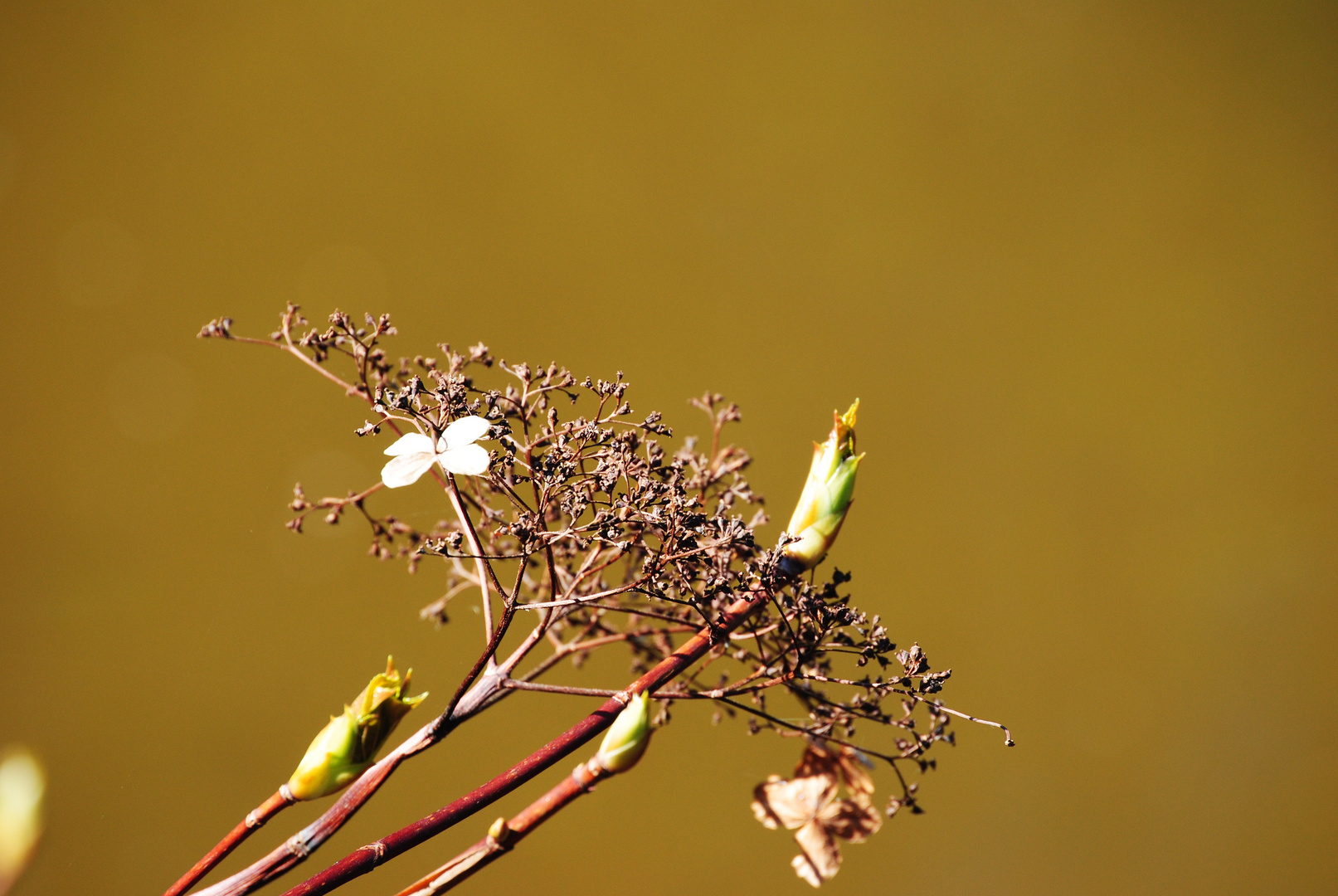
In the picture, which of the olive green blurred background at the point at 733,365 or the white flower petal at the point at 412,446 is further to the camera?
the olive green blurred background at the point at 733,365

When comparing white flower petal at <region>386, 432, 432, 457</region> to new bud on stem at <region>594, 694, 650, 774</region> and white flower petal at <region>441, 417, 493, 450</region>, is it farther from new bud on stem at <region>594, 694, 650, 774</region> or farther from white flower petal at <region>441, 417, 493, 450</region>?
new bud on stem at <region>594, 694, 650, 774</region>

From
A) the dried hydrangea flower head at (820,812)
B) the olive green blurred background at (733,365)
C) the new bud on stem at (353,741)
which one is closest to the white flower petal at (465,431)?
the new bud on stem at (353,741)

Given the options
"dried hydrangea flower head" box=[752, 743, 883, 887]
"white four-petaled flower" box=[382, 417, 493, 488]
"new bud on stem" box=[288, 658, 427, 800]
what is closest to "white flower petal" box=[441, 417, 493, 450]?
"white four-petaled flower" box=[382, 417, 493, 488]

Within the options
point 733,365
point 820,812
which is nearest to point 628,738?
point 820,812

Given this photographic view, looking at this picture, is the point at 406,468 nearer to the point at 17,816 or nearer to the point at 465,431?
the point at 465,431

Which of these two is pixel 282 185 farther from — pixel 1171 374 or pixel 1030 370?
pixel 1171 374

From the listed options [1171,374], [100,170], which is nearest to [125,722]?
[100,170]

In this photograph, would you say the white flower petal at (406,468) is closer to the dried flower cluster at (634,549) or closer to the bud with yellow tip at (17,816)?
the dried flower cluster at (634,549)
